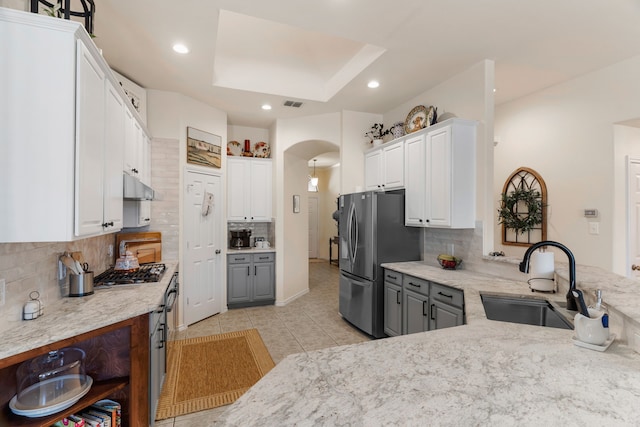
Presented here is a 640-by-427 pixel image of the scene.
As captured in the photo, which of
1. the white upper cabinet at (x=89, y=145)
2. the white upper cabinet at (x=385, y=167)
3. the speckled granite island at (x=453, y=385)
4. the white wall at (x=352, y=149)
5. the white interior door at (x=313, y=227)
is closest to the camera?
the speckled granite island at (x=453, y=385)

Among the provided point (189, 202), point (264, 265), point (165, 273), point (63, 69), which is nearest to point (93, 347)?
point (165, 273)

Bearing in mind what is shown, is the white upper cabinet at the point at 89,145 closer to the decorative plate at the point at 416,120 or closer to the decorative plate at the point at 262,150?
the decorative plate at the point at 416,120

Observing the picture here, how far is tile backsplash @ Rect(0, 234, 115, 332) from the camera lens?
162cm

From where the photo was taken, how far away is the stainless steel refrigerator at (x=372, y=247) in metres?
3.72

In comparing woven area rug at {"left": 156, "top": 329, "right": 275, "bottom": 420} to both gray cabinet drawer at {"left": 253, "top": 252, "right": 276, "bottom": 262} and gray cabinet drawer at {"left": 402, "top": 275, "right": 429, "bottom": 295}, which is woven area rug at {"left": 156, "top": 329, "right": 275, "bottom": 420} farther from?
gray cabinet drawer at {"left": 402, "top": 275, "right": 429, "bottom": 295}

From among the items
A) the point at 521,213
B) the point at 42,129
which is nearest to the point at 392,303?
the point at 521,213

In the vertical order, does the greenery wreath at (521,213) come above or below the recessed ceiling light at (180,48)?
below

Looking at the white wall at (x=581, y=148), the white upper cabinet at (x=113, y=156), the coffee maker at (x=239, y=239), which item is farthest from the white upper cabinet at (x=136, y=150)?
the white wall at (x=581, y=148)

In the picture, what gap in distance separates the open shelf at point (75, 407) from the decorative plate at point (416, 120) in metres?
3.69

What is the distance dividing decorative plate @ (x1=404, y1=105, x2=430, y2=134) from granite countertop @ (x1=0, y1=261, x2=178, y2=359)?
3.22m

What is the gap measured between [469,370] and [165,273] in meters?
2.88

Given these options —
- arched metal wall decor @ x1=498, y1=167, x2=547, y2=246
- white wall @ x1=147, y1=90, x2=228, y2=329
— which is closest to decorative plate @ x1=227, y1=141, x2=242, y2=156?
white wall @ x1=147, y1=90, x2=228, y2=329

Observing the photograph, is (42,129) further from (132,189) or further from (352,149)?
(352,149)

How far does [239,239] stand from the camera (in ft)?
17.1
